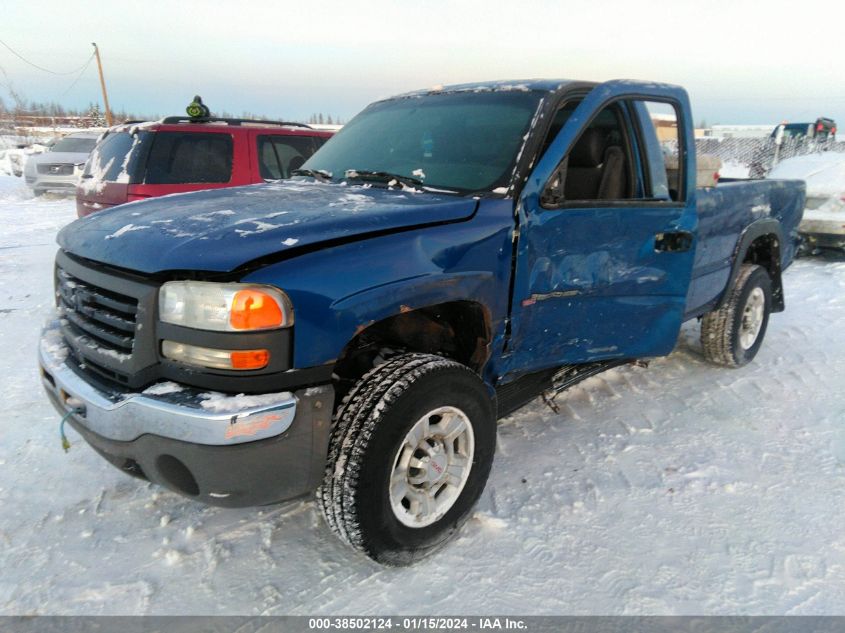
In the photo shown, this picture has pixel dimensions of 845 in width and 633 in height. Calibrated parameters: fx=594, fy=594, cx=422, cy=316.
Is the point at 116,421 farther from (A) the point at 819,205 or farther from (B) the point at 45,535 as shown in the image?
(A) the point at 819,205

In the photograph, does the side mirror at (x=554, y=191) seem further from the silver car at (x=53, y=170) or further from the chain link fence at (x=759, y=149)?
the silver car at (x=53, y=170)

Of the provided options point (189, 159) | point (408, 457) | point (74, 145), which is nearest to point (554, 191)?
point (408, 457)

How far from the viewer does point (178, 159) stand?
6289 mm

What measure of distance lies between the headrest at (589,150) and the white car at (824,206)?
23.7 feet

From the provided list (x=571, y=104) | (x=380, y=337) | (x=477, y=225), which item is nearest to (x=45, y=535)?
(x=380, y=337)

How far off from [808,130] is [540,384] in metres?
19.6

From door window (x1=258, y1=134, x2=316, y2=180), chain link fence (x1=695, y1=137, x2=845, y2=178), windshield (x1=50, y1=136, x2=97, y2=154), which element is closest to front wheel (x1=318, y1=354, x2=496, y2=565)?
door window (x1=258, y1=134, x2=316, y2=180)

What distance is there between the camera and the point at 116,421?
6.78 feet

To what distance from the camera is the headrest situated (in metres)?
2.96

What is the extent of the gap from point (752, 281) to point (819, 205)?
565 cm

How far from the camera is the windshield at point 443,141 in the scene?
2789 mm

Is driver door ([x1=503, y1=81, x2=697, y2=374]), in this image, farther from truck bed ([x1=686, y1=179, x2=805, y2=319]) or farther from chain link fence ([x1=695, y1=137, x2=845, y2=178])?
chain link fence ([x1=695, y1=137, x2=845, y2=178])

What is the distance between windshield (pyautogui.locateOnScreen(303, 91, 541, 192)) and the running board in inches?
43.4

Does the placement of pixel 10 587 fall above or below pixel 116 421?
below
